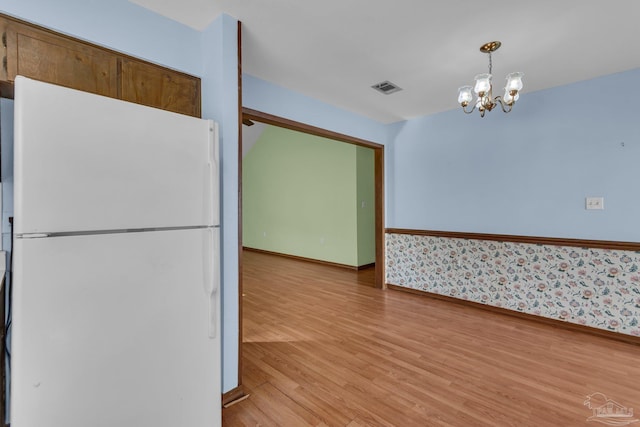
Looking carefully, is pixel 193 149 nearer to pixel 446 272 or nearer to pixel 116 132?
pixel 116 132

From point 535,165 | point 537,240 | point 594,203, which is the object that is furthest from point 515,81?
point 537,240

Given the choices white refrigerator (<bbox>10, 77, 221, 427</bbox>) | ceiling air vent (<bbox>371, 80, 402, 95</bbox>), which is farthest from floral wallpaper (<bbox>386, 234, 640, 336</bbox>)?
white refrigerator (<bbox>10, 77, 221, 427</bbox>)

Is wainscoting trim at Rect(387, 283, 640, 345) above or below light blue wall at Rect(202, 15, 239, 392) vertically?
below

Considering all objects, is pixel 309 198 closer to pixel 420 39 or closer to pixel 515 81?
pixel 420 39

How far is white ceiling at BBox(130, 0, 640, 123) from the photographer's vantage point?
185 cm

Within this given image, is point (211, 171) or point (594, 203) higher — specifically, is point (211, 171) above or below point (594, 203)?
above

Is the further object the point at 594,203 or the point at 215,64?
the point at 594,203

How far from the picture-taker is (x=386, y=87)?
3.08 meters

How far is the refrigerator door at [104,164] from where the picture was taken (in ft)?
3.29

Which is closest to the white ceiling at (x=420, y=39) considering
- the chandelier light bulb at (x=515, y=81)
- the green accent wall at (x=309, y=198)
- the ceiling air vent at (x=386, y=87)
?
the ceiling air vent at (x=386, y=87)

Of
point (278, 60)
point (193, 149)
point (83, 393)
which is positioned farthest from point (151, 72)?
point (83, 393)

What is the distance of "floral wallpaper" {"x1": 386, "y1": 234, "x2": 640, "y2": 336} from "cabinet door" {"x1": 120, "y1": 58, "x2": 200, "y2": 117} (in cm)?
334

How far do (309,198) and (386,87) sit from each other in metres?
3.63

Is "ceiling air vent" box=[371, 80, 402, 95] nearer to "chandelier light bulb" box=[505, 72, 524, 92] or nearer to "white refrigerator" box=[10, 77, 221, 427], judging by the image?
"chandelier light bulb" box=[505, 72, 524, 92]
